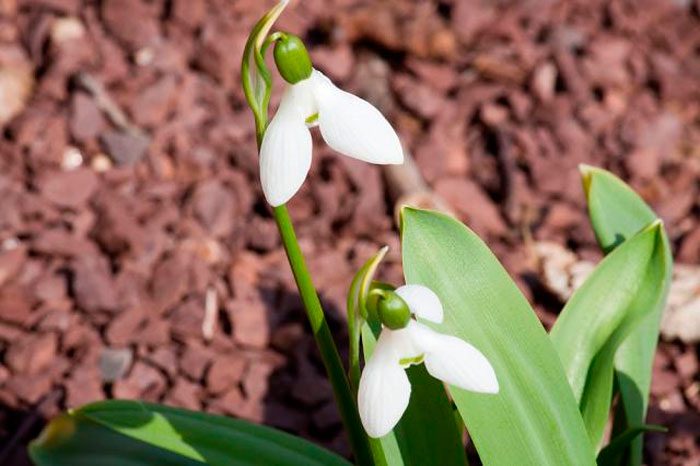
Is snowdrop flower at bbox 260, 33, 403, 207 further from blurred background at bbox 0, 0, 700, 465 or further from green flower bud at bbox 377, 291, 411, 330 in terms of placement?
blurred background at bbox 0, 0, 700, 465

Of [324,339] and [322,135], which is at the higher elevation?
[322,135]

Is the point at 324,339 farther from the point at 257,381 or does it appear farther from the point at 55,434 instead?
the point at 257,381

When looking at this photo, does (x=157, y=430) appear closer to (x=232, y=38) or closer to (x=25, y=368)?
(x=25, y=368)

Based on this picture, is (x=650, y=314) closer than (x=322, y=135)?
No

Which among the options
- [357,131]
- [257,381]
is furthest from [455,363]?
[257,381]

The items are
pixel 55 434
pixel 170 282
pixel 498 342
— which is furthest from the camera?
pixel 170 282
